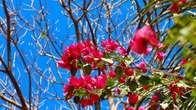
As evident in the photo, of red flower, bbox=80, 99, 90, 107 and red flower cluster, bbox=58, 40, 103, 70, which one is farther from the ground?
red flower cluster, bbox=58, 40, 103, 70

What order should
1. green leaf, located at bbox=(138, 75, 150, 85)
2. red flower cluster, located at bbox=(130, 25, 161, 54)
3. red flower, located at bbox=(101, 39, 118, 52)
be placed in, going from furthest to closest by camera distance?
red flower, located at bbox=(101, 39, 118, 52)
green leaf, located at bbox=(138, 75, 150, 85)
red flower cluster, located at bbox=(130, 25, 161, 54)

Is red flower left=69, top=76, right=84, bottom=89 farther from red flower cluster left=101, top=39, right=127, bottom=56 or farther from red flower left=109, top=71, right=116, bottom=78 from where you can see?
red flower cluster left=101, top=39, right=127, bottom=56

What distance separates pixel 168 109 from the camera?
1.80m

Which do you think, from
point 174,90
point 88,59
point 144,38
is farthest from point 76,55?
point 144,38

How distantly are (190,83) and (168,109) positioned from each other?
19cm

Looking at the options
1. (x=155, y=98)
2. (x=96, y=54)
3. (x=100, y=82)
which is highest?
(x=96, y=54)

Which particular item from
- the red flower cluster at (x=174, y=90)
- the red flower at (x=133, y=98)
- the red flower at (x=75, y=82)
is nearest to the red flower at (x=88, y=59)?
the red flower at (x=75, y=82)

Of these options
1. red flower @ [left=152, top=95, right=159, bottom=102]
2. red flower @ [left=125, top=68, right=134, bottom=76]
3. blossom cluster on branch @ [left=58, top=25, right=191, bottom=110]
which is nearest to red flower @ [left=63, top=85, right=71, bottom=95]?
blossom cluster on branch @ [left=58, top=25, right=191, bottom=110]

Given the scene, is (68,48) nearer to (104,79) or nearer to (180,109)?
(104,79)

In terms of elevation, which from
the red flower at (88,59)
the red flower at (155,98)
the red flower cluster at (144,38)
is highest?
the red flower at (88,59)

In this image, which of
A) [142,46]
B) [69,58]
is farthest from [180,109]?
[142,46]

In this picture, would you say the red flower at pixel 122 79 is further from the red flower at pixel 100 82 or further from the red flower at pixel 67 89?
the red flower at pixel 67 89

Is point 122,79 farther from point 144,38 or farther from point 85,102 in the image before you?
point 144,38

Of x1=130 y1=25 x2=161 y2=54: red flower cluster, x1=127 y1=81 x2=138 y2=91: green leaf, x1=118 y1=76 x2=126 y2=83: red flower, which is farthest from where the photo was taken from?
x1=118 y1=76 x2=126 y2=83: red flower
